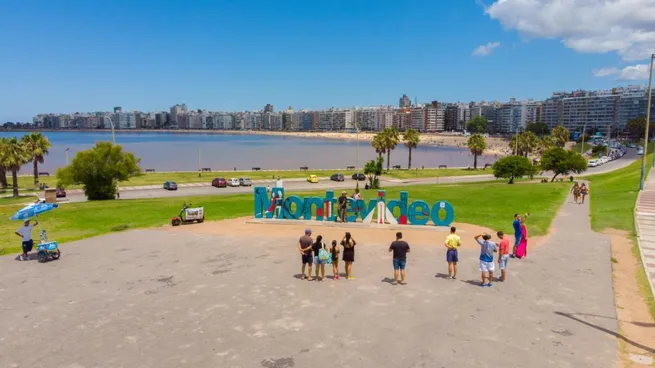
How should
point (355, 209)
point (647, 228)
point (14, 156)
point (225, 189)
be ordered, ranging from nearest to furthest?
point (647, 228), point (355, 209), point (14, 156), point (225, 189)

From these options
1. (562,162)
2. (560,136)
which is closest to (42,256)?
(562,162)

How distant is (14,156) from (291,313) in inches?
2203

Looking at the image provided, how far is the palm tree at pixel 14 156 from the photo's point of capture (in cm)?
5456

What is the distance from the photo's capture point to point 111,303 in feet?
44.5

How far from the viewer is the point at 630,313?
12.7 meters

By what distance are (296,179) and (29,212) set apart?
5356 centimetres

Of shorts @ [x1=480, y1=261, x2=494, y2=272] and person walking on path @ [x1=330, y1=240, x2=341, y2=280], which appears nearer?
shorts @ [x1=480, y1=261, x2=494, y2=272]

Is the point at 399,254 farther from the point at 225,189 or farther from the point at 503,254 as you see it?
the point at 225,189

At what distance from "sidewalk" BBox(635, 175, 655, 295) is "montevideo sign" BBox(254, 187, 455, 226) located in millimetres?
8226

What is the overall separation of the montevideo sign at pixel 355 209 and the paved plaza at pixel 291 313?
4.91 metres

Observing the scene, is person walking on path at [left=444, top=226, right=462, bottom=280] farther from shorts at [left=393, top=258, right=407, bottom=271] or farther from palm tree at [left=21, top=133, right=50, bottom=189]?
palm tree at [left=21, top=133, right=50, bottom=189]

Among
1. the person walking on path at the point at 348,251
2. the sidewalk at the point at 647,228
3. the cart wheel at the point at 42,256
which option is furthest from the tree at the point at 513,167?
the cart wheel at the point at 42,256

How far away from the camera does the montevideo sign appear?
2431cm

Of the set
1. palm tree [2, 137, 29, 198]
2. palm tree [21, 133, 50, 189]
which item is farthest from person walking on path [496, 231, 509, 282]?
palm tree [21, 133, 50, 189]
